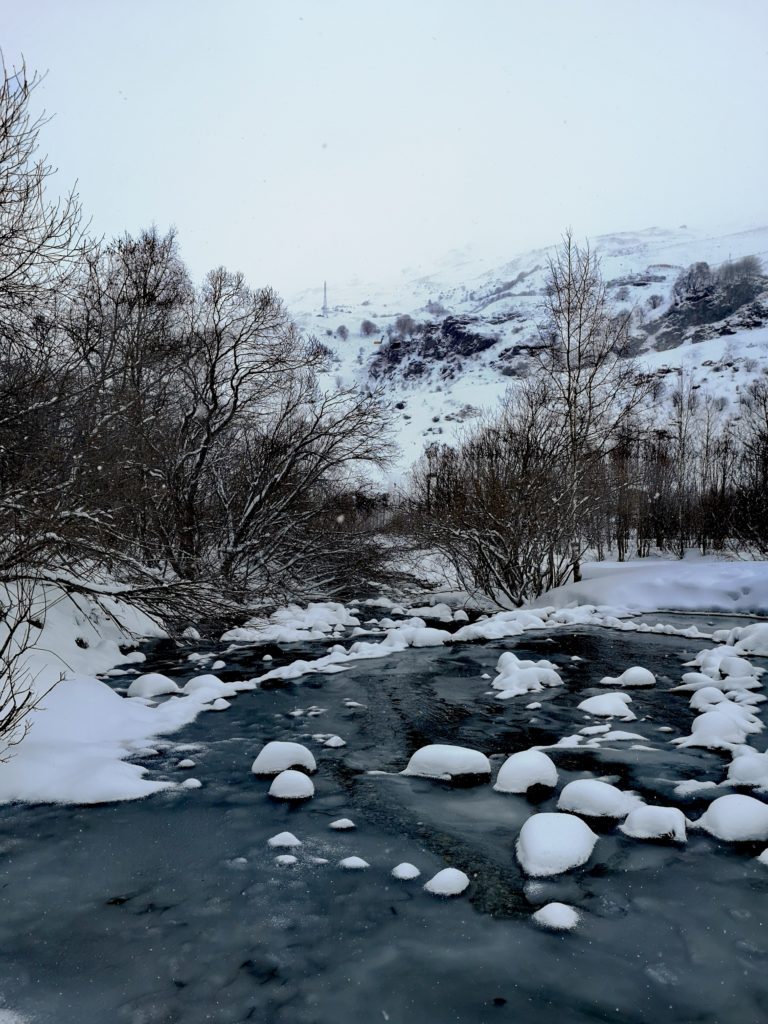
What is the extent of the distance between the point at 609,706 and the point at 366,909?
386 centimetres

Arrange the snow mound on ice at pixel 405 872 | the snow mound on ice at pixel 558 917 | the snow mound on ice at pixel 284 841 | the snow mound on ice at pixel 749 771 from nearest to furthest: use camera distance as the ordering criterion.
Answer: the snow mound on ice at pixel 558 917, the snow mound on ice at pixel 405 872, the snow mound on ice at pixel 284 841, the snow mound on ice at pixel 749 771

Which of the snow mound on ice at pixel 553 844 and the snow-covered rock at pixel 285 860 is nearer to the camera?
the snow mound on ice at pixel 553 844

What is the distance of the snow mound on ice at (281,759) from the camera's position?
16.0 ft

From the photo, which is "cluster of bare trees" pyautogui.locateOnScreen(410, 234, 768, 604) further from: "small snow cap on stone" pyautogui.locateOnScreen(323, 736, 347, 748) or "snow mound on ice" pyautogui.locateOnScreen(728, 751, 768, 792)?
"snow mound on ice" pyautogui.locateOnScreen(728, 751, 768, 792)

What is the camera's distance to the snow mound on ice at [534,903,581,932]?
2914 mm

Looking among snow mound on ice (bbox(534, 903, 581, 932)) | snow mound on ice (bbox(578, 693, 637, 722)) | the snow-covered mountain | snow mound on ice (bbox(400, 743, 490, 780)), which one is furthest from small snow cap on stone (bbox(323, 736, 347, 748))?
the snow-covered mountain

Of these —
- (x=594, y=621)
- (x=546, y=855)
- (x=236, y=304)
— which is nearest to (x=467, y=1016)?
(x=546, y=855)

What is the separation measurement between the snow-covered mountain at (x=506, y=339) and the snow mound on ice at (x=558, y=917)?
38859 millimetres

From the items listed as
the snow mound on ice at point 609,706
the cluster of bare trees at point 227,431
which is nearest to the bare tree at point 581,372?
the cluster of bare trees at point 227,431

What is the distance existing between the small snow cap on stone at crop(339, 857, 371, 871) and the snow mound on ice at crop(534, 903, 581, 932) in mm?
987

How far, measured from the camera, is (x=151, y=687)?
723cm

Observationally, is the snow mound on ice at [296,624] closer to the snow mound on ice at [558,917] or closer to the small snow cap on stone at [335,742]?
the small snow cap on stone at [335,742]

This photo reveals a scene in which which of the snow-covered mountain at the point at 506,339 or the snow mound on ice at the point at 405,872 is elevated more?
the snow-covered mountain at the point at 506,339

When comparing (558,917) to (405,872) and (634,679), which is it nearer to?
(405,872)
